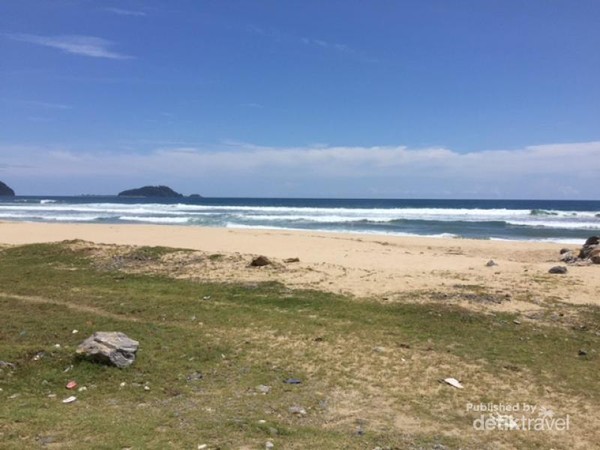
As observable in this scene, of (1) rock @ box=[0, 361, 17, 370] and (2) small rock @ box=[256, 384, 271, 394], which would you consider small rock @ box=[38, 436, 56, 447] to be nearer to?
(1) rock @ box=[0, 361, 17, 370]

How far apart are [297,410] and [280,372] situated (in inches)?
42.5

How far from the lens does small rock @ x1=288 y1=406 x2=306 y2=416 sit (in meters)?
4.91

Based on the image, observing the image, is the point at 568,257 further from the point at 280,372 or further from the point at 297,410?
the point at 297,410

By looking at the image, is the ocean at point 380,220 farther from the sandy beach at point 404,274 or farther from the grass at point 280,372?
the grass at point 280,372

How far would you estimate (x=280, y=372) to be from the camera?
603cm

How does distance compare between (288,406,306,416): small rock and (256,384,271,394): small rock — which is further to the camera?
(256,384,271,394): small rock

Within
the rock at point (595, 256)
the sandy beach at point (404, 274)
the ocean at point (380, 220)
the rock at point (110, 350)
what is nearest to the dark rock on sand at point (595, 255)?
the rock at point (595, 256)

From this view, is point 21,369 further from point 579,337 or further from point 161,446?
point 579,337

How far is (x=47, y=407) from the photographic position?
482 centimetres

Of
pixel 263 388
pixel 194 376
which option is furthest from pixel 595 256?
pixel 194 376

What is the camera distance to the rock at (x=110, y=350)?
19.1ft

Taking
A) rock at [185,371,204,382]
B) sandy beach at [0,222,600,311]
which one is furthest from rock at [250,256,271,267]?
rock at [185,371,204,382]

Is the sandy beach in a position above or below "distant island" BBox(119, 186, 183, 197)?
below

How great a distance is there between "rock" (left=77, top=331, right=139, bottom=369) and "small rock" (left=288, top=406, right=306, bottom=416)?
7.17 feet
